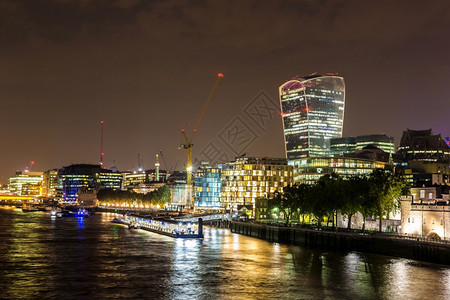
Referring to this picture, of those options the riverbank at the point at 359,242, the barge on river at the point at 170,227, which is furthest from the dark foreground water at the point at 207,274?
the barge on river at the point at 170,227

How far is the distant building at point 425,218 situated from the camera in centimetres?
8931

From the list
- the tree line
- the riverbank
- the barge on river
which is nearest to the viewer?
the riverbank

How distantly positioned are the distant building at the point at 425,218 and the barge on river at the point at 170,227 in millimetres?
46689

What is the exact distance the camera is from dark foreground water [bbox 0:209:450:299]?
5591cm

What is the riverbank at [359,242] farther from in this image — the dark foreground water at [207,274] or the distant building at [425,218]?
the distant building at [425,218]

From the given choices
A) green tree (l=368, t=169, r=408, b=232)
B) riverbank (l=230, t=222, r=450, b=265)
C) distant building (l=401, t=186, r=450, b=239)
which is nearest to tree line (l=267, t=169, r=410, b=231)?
green tree (l=368, t=169, r=408, b=232)

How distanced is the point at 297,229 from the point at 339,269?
43642mm

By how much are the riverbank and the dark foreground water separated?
9.44ft

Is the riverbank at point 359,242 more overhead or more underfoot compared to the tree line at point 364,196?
more underfoot

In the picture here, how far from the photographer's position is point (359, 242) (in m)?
94.1

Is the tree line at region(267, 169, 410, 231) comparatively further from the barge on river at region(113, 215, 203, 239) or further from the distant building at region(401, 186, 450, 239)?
the barge on river at region(113, 215, 203, 239)

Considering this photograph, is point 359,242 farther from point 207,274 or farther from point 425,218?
point 207,274

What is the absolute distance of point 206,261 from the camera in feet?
259

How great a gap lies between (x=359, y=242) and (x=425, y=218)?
1343cm
